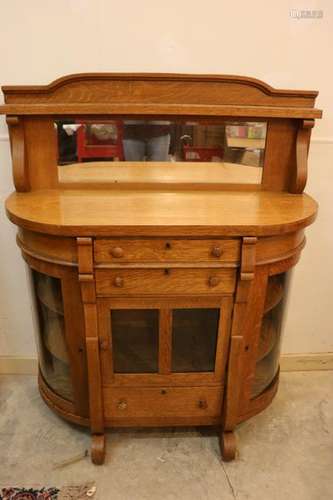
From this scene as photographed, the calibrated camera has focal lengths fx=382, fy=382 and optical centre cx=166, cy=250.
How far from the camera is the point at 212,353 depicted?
1.32 metres

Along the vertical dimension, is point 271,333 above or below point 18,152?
below

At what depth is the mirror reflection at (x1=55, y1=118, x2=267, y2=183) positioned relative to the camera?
140cm

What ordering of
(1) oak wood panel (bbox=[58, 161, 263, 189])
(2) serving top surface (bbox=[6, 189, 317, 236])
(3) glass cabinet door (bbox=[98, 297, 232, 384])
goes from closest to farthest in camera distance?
1. (2) serving top surface (bbox=[6, 189, 317, 236])
2. (3) glass cabinet door (bbox=[98, 297, 232, 384])
3. (1) oak wood panel (bbox=[58, 161, 263, 189])

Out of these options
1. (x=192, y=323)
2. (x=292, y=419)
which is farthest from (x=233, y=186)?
(x=292, y=419)

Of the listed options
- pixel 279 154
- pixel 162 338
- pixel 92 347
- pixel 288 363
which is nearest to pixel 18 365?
Answer: pixel 92 347

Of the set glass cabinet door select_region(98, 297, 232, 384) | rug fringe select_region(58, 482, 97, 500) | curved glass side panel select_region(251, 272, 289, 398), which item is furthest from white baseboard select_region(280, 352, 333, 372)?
rug fringe select_region(58, 482, 97, 500)

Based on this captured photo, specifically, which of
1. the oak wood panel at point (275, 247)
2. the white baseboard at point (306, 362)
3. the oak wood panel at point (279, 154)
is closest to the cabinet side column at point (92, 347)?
the oak wood panel at point (275, 247)

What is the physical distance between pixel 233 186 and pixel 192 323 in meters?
0.54

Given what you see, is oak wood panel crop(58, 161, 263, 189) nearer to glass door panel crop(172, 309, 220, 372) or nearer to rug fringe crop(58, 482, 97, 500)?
glass door panel crop(172, 309, 220, 372)

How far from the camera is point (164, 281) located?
3.88 feet

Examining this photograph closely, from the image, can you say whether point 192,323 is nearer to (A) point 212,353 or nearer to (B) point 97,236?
(A) point 212,353

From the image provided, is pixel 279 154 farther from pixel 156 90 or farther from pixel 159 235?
pixel 159 235

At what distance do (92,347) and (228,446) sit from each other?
2.14 ft

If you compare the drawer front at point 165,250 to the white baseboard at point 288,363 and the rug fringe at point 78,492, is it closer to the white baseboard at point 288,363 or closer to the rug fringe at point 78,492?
the rug fringe at point 78,492
